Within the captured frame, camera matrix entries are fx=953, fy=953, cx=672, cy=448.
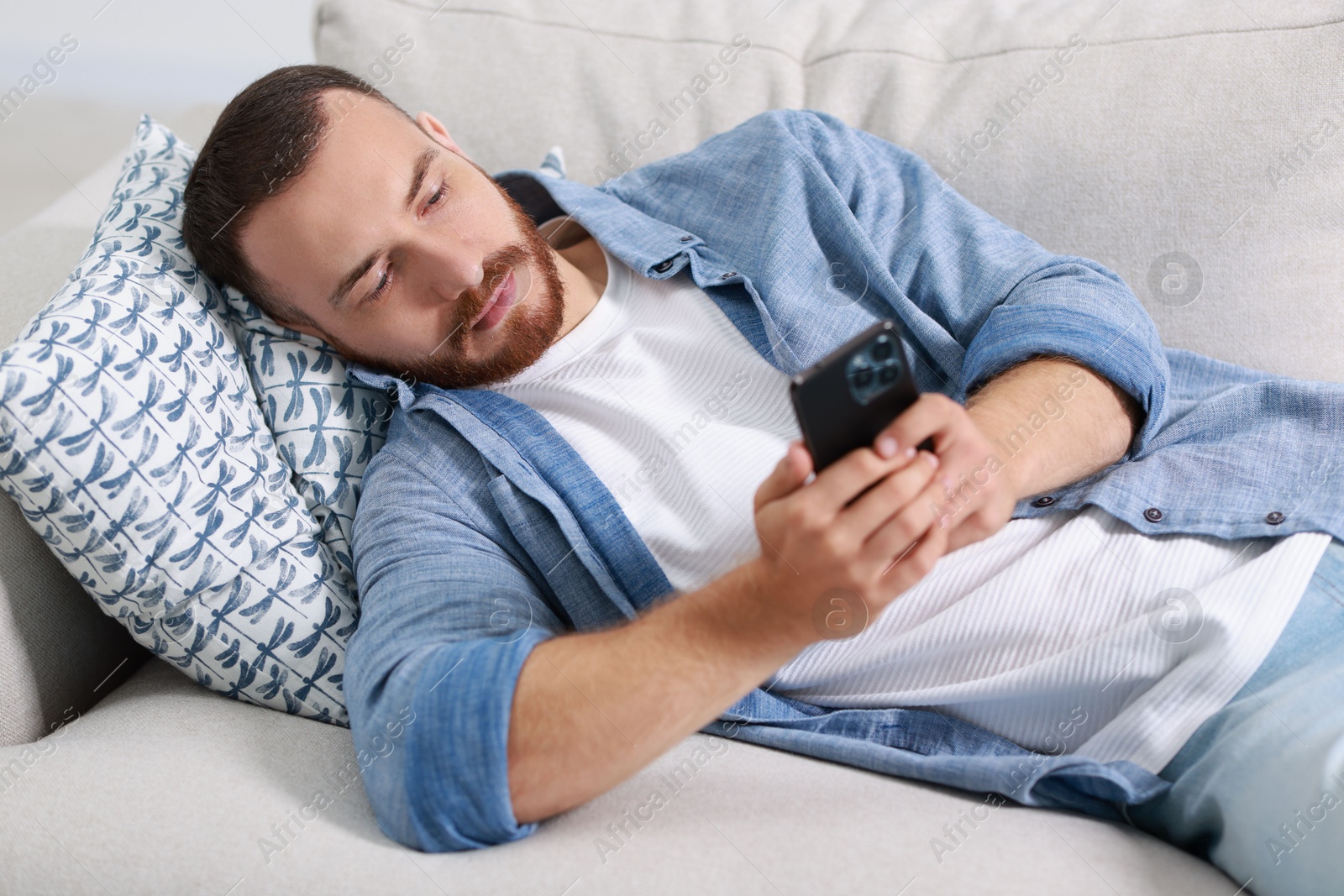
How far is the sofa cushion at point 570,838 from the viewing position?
0.70 m

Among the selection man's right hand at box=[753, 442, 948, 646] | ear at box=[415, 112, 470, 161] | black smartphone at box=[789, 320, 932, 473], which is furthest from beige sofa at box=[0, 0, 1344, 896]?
black smartphone at box=[789, 320, 932, 473]

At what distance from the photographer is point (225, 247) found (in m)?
1.10

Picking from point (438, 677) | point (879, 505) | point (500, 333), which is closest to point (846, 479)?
point (879, 505)

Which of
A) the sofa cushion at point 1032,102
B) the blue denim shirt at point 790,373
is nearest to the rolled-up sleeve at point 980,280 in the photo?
the blue denim shirt at point 790,373

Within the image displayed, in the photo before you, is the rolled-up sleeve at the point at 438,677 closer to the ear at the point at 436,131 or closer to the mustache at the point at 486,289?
the mustache at the point at 486,289

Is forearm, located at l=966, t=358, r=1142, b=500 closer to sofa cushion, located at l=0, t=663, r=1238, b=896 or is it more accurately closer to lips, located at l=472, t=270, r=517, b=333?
sofa cushion, located at l=0, t=663, r=1238, b=896

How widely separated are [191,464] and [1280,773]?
38.5 inches

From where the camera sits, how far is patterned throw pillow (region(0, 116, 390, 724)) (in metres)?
0.87

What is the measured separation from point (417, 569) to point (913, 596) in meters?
0.47

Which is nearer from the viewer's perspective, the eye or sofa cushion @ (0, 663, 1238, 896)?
sofa cushion @ (0, 663, 1238, 896)

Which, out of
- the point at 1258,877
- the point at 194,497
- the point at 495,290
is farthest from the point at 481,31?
the point at 1258,877

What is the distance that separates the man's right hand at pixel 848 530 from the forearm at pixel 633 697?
0.05m

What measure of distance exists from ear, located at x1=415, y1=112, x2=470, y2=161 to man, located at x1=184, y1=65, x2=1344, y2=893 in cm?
2

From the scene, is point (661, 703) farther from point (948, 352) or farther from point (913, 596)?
point (948, 352)
